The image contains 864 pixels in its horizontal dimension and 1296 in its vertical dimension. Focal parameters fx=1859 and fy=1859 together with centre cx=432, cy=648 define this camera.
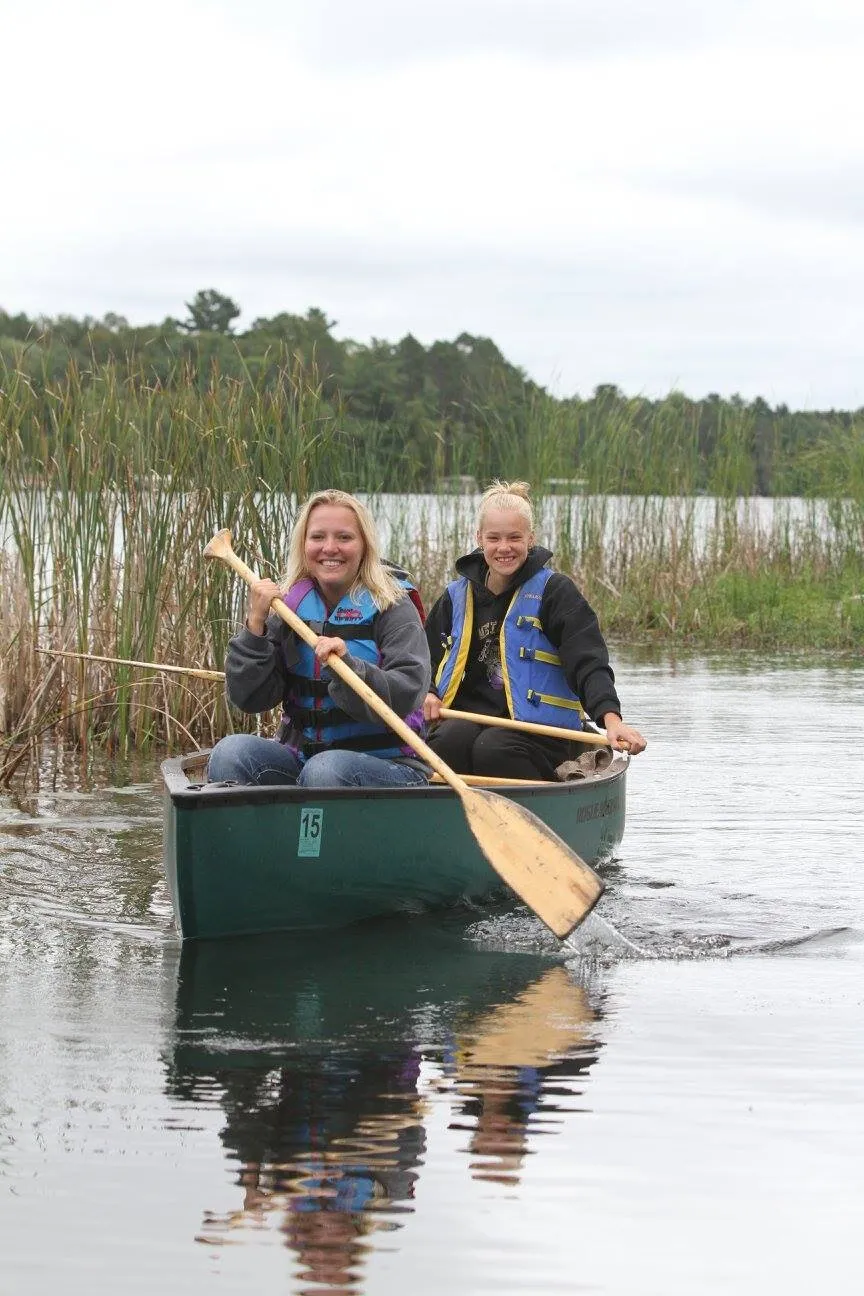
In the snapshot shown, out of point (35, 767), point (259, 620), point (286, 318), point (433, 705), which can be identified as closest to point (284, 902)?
point (259, 620)

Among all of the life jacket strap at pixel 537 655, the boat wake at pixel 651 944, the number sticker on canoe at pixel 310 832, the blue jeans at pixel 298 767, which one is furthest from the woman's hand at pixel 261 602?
the life jacket strap at pixel 537 655

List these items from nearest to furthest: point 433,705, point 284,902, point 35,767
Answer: point 284,902 → point 433,705 → point 35,767

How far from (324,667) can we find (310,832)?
0.51 metres

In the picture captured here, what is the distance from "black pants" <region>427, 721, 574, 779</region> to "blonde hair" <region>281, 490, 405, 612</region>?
1.05 metres

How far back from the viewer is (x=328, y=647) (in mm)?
4852

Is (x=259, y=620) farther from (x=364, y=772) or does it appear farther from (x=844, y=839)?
(x=844, y=839)

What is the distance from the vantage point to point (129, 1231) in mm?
2863

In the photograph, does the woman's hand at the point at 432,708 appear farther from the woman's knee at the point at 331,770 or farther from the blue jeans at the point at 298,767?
the woman's knee at the point at 331,770

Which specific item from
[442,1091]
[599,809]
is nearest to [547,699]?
[599,809]

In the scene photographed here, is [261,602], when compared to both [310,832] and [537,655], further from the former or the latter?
[537,655]

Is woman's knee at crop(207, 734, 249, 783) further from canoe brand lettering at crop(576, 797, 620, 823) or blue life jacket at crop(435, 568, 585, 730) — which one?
blue life jacket at crop(435, 568, 585, 730)

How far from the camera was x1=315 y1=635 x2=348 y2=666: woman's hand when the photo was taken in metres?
4.86

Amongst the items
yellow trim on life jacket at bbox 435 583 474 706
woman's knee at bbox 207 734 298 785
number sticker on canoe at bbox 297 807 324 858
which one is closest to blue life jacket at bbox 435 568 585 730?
yellow trim on life jacket at bbox 435 583 474 706

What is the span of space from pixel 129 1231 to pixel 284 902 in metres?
2.10
